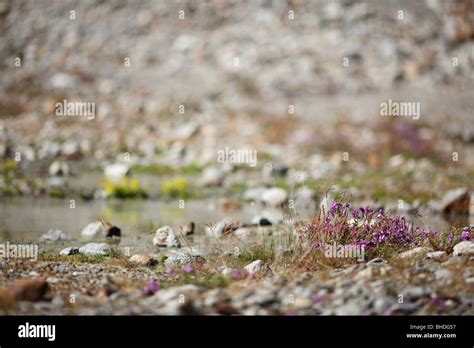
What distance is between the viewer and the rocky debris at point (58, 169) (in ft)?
43.0

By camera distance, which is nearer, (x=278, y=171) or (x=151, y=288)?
(x=151, y=288)

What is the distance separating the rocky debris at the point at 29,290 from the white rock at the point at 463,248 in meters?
4.03

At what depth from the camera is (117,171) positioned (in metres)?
13.2

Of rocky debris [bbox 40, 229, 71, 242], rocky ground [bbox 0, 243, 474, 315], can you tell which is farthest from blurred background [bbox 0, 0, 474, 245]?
rocky ground [bbox 0, 243, 474, 315]

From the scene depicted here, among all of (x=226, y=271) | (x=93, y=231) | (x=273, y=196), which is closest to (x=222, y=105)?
(x=273, y=196)

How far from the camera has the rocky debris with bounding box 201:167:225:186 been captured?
1299cm

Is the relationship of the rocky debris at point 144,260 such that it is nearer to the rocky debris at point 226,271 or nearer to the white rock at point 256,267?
the rocky debris at point 226,271

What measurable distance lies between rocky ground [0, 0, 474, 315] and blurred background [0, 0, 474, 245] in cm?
5

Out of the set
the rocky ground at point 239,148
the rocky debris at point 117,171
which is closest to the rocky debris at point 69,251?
the rocky ground at point 239,148

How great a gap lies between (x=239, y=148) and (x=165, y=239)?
294 inches

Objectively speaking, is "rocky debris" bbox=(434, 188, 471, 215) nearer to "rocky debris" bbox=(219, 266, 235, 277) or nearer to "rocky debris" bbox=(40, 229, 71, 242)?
"rocky debris" bbox=(219, 266, 235, 277)

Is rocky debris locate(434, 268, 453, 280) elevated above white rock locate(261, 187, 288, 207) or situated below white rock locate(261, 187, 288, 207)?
below

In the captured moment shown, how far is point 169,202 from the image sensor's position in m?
11.7

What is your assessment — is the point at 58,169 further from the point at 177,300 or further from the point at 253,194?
the point at 177,300
